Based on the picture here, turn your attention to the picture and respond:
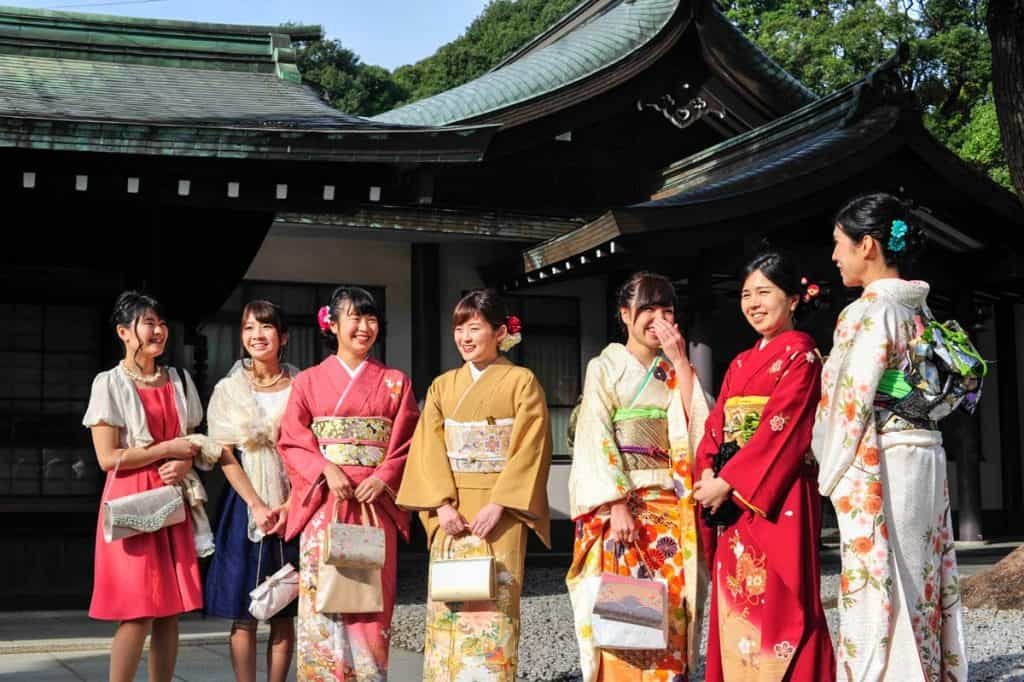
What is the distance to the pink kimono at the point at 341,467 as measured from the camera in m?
5.03

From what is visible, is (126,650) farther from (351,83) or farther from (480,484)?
(351,83)

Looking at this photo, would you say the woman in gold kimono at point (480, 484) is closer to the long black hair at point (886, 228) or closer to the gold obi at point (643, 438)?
the gold obi at point (643, 438)

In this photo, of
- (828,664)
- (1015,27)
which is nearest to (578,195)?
(1015,27)

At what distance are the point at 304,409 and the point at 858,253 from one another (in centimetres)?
235

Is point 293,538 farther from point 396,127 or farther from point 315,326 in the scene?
point 315,326

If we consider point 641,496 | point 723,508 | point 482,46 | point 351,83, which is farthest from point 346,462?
point 351,83

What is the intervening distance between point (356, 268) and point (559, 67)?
10.0 ft

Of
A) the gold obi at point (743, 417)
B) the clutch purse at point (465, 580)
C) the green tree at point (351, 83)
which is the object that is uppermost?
the green tree at point (351, 83)

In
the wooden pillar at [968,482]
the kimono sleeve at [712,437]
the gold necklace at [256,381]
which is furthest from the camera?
the wooden pillar at [968,482]

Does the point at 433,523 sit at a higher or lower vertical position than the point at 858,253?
lower

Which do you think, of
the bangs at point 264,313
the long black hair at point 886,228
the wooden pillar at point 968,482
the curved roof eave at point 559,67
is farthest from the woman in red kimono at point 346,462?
the wooden pillar at point 968,482

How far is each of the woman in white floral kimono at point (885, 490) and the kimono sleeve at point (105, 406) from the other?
9.19 feet

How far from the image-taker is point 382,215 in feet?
36.8

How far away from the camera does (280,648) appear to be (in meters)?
5.25
